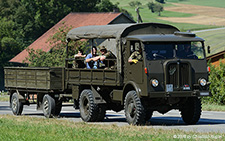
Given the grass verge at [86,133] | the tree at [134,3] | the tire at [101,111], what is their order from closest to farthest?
the grass verge at [86,133] < the tire at [101,111] < the tree at [134,3]

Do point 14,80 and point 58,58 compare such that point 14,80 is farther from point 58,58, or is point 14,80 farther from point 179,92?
point 58,58

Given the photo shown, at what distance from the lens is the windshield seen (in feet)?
52.3

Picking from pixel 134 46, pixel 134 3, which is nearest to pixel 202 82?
pixel 134 46

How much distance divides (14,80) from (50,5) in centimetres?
5000

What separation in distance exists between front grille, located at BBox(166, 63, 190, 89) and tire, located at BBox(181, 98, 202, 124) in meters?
1.10

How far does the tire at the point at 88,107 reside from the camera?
17.7 metres

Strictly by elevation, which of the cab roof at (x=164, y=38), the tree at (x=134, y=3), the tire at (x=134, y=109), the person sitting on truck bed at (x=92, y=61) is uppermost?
the tree at (x=134, y=3)

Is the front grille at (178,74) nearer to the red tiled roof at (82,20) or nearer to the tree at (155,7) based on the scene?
the red tiled roof at (82,20)

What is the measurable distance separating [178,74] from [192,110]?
162 cm

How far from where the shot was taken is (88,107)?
18062 mm

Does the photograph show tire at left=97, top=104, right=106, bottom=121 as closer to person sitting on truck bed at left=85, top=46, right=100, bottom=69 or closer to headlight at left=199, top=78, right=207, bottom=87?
person sitting on truck bed at left=85, top=46, right=100, bottom=69

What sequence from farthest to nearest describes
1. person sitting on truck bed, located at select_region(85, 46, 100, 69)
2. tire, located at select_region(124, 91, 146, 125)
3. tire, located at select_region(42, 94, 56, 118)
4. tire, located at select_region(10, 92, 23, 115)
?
1. tire, located at select_region(10, 92, 23, 115)
2. tire, located at select_region(42, 94, 56, 118)
3. person sitting on truck bed, located at select_region(85, 46, 100, 69)
4. tire, located at select_region(124, 91, 146, 125)

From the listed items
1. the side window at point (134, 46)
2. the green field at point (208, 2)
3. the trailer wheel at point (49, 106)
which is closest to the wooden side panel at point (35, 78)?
the trailer wheel at point (49, 106)

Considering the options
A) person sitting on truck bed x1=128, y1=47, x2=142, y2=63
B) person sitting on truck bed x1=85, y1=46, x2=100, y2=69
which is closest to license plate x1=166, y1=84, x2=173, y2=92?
person sitting on truck bed x1=128, y1=47, x2=142, y2=63
